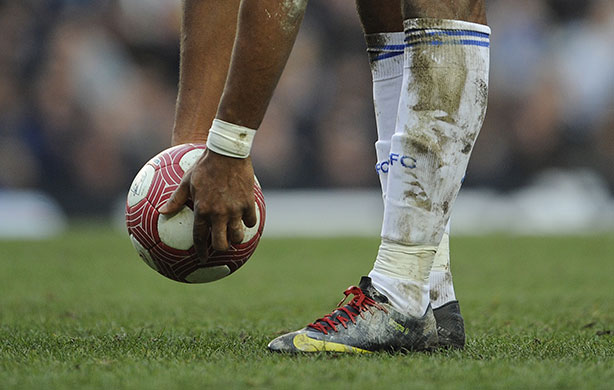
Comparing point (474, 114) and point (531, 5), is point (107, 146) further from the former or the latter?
point (474, 114)

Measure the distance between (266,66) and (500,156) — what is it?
9215 mm

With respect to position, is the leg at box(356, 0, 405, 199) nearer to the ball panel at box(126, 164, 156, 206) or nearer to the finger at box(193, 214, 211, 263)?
the finger at box(193, 214, 211, 263)

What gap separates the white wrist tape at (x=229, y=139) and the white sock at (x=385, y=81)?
0.54 metres

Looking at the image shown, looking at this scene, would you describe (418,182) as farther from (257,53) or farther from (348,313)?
(257,53)

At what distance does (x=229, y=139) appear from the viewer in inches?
87.4

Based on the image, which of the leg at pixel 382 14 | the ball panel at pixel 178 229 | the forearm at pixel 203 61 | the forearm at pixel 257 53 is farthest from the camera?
the forearm at pixel 203 61

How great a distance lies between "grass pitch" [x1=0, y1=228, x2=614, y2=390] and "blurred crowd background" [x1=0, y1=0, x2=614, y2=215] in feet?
10.3

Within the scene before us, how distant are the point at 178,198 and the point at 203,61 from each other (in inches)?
22.0

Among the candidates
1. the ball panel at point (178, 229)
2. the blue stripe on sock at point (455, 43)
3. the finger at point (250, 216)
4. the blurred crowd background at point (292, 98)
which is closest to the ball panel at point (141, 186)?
the ball panel at point (178, 229)

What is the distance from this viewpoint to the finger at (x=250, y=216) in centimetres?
230

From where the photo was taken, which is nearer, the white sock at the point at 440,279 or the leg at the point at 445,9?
the leg at the point at 445,9

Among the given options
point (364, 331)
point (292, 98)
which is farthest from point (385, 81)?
point (292, 98)

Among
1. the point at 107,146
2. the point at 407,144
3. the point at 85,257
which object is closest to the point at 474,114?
the point at 407,144

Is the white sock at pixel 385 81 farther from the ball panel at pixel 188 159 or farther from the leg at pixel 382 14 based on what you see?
the ball panel at pixel 188 159
